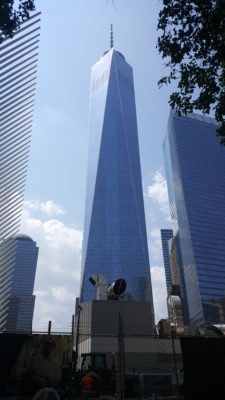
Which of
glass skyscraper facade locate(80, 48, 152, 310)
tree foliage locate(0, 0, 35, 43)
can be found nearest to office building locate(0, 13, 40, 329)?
tree foliage locate(0, 0, 35, 43)

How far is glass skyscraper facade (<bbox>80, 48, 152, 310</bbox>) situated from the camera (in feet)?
472

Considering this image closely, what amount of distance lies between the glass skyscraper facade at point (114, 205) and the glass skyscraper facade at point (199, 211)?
19.6m

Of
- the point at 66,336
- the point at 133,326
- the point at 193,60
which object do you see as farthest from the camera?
the point at 133,326

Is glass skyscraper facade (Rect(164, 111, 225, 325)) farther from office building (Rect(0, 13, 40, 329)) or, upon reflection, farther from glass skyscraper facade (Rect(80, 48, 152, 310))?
office building (Rect(0, 13, 40, 329))

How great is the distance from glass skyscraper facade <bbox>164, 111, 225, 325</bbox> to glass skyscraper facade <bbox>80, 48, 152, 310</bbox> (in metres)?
19.6

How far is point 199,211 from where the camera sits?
15362cm

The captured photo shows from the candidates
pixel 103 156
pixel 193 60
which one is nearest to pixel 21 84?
pixel 193 60

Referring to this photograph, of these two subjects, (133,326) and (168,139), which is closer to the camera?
(133,326)

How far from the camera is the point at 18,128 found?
104ft

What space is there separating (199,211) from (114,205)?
39.4m

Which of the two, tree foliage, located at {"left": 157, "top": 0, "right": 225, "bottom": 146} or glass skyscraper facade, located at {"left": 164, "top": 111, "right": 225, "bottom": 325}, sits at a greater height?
glass skyscraper facade, located at {"left": 164, "top": 111, "right": 225, "bottom": 325}

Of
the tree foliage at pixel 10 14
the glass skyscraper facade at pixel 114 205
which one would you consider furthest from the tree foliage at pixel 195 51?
the glass skyscraper facade at pixel 114 205

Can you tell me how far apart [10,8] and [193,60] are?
23.6 feet

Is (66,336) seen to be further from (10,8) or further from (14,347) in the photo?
(10,8)
